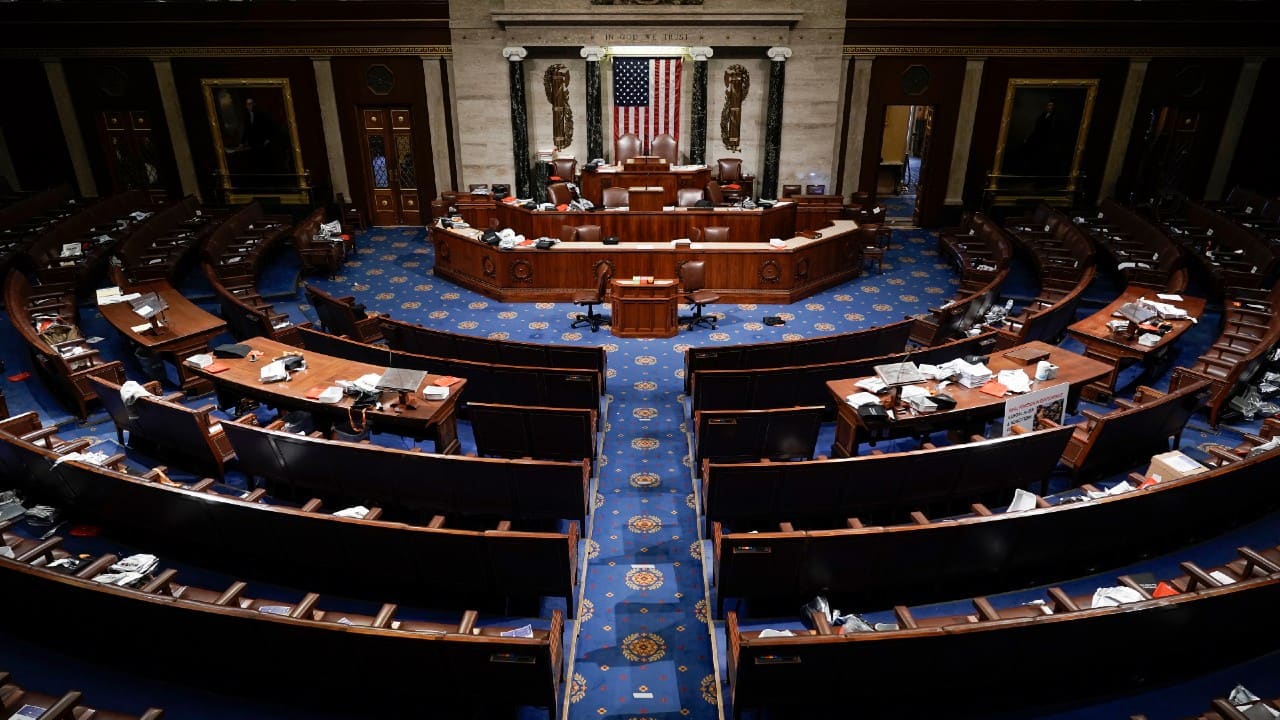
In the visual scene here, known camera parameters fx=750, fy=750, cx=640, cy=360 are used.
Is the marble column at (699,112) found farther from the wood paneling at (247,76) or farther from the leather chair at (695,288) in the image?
the wood paneling at (247,76)

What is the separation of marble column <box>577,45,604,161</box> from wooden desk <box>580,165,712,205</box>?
3.52ft

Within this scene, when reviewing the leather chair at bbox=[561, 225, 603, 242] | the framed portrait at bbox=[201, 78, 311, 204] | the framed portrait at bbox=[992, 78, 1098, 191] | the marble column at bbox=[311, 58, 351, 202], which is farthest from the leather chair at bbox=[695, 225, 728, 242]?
the framed portrait at bbox=[201, 78, 311, 204]

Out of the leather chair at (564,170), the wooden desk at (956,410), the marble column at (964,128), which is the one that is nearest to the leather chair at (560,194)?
the leather chair at (564,170)

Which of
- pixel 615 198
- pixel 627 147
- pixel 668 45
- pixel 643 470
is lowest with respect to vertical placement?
pixel 643 470

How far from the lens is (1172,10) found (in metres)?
14.1

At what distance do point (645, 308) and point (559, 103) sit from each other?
7611mm

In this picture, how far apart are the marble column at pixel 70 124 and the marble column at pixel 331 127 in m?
4.65

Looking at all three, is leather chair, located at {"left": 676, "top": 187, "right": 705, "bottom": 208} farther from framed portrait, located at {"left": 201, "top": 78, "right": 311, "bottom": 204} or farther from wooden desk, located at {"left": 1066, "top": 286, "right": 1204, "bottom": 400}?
framed portrait, located at {"left": 201, "top": 78, "right": 311, "bottom": 204}

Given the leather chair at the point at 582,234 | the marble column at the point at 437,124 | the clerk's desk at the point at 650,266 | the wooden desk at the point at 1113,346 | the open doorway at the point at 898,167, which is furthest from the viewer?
the open doorway at the point at 898,167

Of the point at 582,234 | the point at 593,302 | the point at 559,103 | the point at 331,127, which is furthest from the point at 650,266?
Answer: the point at 331,127

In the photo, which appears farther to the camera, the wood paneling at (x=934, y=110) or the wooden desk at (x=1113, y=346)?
the wood paneling at (x=934, y=110)

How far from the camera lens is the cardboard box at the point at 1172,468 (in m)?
5.48

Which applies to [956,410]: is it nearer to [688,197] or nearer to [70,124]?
[688,197]

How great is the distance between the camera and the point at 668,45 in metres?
14.9
